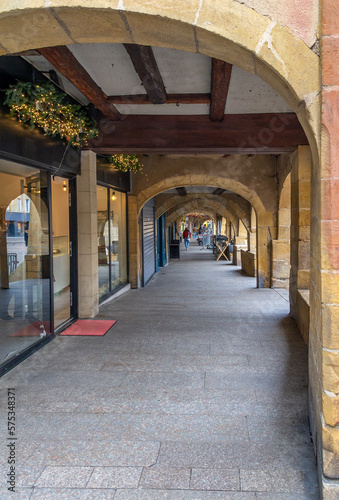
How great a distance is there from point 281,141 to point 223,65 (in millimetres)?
2097

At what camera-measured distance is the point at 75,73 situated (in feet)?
11.2

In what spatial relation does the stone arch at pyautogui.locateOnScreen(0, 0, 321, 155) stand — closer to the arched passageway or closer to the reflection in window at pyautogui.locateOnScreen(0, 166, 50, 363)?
the arched passageway

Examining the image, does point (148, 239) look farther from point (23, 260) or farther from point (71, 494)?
point (71, 494)

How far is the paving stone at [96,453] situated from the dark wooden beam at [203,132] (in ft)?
12.2

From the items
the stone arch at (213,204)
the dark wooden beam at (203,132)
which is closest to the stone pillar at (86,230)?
the dark wooden beam at (203,132)

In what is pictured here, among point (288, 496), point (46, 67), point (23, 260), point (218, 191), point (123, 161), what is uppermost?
point (46, 67)

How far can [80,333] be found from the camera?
4.78 m

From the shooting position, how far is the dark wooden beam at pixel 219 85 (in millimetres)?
3225

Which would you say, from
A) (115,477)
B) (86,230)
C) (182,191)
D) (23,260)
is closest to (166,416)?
(115,477)

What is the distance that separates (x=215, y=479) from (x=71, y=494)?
731mm

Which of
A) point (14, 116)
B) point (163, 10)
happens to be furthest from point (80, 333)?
point (163, 10)

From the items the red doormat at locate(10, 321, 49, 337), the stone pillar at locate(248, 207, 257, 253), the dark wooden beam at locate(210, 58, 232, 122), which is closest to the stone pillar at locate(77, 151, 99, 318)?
the red doormat at locate(10, 321, 49, 337)

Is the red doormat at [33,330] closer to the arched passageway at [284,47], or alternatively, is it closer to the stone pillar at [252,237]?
the arched passageway at [284,47]

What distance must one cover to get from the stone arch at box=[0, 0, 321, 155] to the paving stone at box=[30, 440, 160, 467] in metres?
1.92
